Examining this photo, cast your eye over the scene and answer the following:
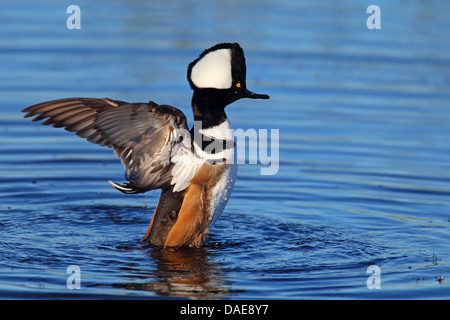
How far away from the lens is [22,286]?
270 inches

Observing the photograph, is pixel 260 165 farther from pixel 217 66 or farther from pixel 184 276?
pixel 184 276

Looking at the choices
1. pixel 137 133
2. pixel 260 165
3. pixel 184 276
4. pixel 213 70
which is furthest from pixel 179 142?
pixel 260 165

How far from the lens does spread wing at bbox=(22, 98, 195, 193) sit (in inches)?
282

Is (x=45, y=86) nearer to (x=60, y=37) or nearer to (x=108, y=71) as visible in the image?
(x=108, y=71)

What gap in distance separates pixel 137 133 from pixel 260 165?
432cm

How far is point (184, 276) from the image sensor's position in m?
7.30

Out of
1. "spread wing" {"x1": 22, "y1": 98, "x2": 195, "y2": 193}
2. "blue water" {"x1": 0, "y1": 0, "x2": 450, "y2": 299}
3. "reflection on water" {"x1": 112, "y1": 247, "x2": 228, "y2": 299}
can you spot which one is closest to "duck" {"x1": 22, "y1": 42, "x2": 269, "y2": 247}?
"spread wing" {"x1": 22, "y1": 98, "x2": 195, "y2": 193}

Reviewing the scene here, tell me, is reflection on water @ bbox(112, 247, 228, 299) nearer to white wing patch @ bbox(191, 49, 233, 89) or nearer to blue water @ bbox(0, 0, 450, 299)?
blue water @ bbox(0, 0, 450, 299)

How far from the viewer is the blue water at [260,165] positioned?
7.32 meters

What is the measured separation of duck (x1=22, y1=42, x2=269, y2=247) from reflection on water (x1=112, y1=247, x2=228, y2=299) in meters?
0.21

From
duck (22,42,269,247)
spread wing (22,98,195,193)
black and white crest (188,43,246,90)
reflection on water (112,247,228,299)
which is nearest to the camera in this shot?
reflection on water (112,247,228,299)

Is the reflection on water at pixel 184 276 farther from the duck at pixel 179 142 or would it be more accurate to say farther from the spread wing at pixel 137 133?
the spread wing at pixel 137 133

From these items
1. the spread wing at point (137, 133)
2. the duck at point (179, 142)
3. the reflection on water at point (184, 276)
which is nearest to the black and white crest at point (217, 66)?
the duck at point (179, 142)

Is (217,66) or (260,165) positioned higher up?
(217,66)
